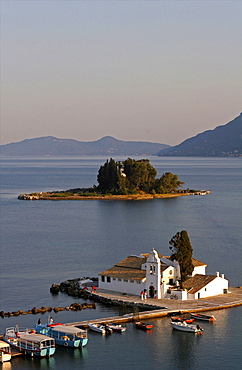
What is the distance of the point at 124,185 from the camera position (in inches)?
5187

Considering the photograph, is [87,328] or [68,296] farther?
[68,296]

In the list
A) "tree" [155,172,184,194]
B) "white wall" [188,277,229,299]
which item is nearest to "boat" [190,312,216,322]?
"white wall" [188,277,229,299]

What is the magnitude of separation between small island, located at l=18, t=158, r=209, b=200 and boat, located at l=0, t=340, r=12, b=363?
301 feet

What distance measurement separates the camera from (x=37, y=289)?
158ft

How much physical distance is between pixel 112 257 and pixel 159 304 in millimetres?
19442

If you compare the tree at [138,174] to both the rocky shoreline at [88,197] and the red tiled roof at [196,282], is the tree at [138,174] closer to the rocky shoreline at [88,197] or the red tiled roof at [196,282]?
the rocky shoreline at [88,197]

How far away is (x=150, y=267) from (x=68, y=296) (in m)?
6.41

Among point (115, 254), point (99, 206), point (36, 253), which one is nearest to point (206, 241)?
point (115, 254)

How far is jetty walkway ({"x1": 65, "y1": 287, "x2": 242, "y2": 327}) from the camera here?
39719 millimetres

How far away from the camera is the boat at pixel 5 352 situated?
110 ft

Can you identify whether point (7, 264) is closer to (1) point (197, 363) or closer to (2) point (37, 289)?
(2) point (37, 289)

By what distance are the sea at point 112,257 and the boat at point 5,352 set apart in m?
0.39

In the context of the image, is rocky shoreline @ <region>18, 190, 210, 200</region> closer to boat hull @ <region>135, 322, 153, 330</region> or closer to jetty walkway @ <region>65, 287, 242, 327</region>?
jetty walkway @ <region>65, 287, 242, 327</region>

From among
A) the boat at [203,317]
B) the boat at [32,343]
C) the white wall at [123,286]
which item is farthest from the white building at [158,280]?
the boat at [32,343]
